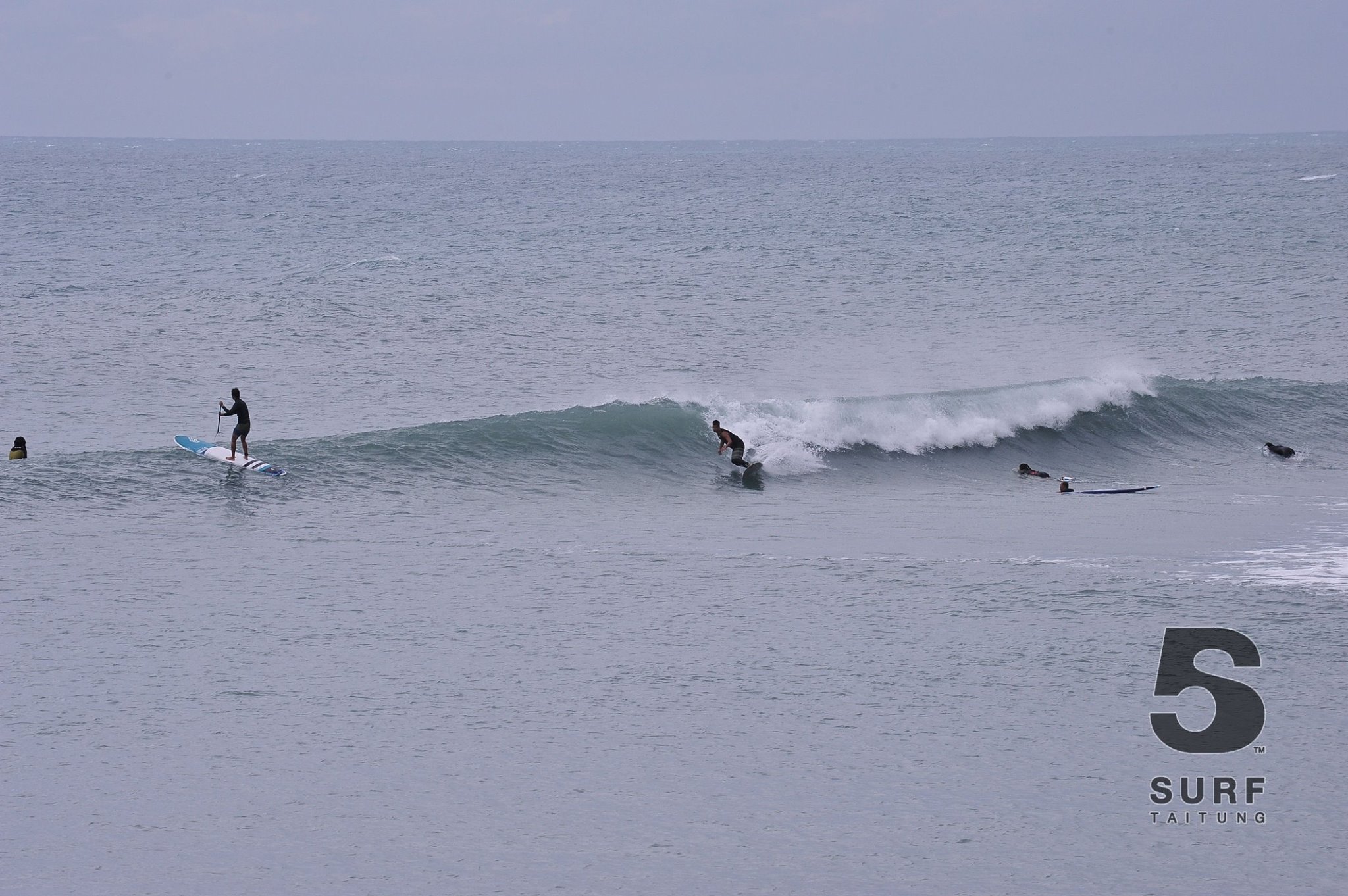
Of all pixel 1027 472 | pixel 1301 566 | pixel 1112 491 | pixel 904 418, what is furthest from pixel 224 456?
pixel 1301 566

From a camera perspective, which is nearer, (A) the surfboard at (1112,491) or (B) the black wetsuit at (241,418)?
(A) the surfboard at (1112,491)

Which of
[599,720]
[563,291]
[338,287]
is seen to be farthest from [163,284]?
[599,720]

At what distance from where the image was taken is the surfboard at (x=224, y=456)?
2878 cm

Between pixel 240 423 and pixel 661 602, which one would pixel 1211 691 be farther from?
pixel 240 423

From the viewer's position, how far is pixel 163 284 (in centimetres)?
6122

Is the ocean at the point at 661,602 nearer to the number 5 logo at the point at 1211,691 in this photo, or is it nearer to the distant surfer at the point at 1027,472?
the number 5 logo at the point at 1211,691

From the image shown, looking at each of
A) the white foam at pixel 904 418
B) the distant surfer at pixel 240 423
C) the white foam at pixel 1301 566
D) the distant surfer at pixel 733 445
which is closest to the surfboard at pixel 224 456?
the distant surfer at pixel 240 423

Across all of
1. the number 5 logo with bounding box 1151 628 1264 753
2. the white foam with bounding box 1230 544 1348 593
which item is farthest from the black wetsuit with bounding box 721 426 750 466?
the number 5 logo with bounding box 1151 628 1264 753

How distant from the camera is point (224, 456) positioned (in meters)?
29.3

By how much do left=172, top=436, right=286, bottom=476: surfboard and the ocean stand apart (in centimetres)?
45

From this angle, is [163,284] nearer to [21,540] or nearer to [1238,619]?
[21,540]

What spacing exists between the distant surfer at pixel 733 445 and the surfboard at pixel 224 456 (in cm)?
1016

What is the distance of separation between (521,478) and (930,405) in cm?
1266

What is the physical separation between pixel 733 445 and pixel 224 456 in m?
11.7
